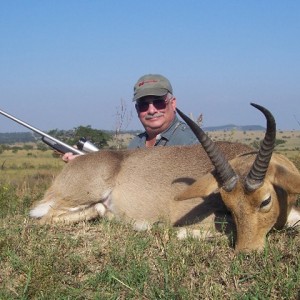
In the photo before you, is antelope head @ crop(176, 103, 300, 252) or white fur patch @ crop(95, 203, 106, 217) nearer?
antelope head @ crop(176, 103, 300, 252)

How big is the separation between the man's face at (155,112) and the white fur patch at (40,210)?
249 centimetres

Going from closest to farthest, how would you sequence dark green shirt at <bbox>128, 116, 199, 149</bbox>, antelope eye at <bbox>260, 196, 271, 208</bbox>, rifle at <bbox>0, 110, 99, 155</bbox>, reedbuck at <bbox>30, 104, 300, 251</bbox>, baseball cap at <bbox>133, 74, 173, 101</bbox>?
antelope eye at <bbox>260, 196, 271, 208</bbox> → reedbuck at <bbox>30, 104, 300, 251</bbox> → rifle at <bbox>0, 110, 99, 155</bbox> → baseball cap at <bbox>133, 74, 173, 101</bbox> → dark green shirt at <bbox>128, 116, 199, 149</bbox>

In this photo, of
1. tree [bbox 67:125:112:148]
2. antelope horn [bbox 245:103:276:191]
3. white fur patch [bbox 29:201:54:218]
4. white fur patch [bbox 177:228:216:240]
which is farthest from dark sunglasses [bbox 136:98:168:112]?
tree [bbox 67:125:112:148]

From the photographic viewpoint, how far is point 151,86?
8.97 metres

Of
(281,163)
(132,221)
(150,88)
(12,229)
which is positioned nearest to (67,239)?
(12,229)

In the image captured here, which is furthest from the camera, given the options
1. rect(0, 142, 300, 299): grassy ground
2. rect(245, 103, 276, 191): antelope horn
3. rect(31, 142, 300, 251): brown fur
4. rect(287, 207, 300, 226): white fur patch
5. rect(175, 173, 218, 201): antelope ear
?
rect(31, 142, 300, 251): brown fur

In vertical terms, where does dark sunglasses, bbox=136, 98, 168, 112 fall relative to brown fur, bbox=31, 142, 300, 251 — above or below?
above

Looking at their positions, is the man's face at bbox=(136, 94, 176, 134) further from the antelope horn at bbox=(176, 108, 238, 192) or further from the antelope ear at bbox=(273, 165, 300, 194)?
the antelope ear at bbox=(273, 165, 300, 194)

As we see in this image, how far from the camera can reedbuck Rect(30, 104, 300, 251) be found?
5430 millimetres

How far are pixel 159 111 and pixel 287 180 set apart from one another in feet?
13.4

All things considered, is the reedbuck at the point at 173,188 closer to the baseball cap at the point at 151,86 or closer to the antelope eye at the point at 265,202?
the antelope eye at the point at 265,202

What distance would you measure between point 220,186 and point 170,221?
126 cm

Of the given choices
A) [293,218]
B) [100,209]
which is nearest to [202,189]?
[293,218]

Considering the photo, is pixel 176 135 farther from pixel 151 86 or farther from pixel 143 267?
pixel 143 267
